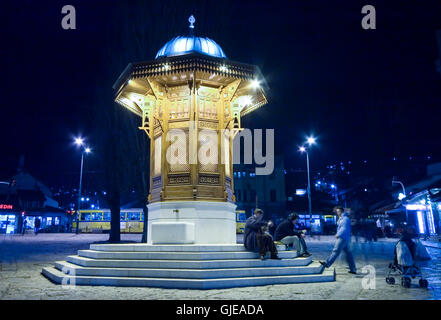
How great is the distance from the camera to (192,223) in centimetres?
1009

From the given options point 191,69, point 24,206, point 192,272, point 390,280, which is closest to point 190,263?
point 192,272

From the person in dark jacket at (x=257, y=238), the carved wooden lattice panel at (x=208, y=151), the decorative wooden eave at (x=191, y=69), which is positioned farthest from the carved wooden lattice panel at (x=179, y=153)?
the person in dark jacket at (x=257, y=238)

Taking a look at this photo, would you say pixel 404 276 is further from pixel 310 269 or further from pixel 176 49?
pixel 176 49

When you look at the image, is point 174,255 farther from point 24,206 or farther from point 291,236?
point 24,206

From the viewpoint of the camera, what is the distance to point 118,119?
74.1 feet

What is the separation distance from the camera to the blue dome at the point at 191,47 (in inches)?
465

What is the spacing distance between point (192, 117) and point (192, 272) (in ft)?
17.6

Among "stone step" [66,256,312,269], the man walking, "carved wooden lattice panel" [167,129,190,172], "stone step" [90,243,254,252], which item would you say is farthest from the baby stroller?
"carved wooden lattice panel" [167,129,190,172]

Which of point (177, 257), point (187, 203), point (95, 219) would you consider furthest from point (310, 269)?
point (95, 219)

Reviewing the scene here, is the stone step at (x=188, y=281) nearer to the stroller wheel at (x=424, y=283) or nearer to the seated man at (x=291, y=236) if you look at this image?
the seated man at (x=291, y=236)

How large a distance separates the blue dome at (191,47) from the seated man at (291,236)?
6.22 m

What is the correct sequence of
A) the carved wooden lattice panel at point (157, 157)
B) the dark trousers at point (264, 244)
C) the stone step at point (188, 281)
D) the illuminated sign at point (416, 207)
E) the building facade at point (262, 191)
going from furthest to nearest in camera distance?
the building facade at point (262, 191)
the illuminated sign at point (416, 207)
the carved wooden lattice panel at point (157, 157)
the dark trousers at point (264, 244)
the stone step at point (188, 281)

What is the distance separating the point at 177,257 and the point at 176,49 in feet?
24.3

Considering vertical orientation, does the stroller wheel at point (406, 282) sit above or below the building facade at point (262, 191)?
below
